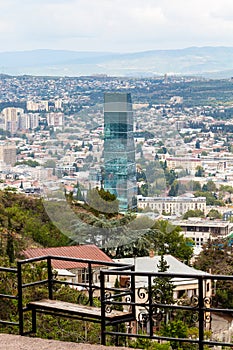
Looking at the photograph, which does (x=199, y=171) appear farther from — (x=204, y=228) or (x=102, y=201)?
(x=102, y=201)

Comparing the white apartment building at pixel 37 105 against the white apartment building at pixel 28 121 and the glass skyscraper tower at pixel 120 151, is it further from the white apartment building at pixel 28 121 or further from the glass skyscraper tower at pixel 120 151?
the glass skyscraper tower at pixel 120 151

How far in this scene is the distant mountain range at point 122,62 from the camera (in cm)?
5319

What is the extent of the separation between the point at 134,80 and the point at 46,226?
2601cm

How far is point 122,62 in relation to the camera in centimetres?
5503

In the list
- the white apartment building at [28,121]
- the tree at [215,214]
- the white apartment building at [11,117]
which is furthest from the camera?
the white apartment building at [11,117]

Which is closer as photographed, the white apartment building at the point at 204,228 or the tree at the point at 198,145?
the white apartment building at the point at 204,228

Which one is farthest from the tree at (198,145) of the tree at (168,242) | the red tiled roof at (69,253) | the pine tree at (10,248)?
the pine tree at (10,248)

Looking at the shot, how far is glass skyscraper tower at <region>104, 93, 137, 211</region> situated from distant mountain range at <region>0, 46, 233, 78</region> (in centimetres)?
2260

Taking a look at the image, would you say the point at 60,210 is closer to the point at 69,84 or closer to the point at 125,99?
the point at 125,99

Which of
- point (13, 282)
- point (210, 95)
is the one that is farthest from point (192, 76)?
point (13, 282)

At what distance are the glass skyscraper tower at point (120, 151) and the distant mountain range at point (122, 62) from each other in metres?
22.6

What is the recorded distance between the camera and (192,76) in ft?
175

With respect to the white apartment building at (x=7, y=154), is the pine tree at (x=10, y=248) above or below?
above

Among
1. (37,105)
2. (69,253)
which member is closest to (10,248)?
(69,253)
